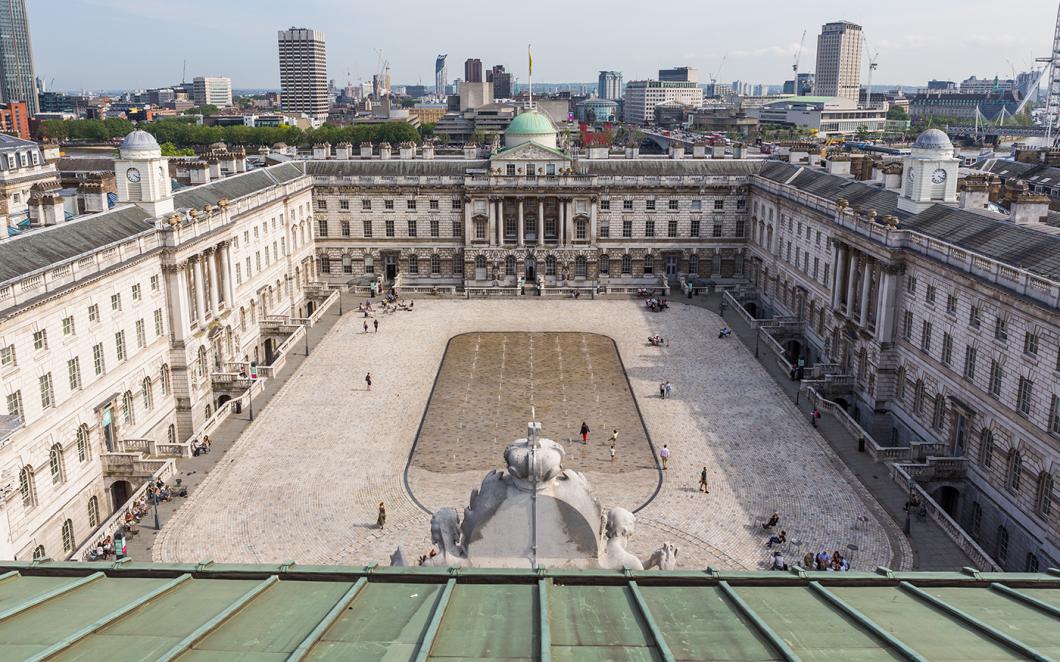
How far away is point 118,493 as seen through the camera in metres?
50.8

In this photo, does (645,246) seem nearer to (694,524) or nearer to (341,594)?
(694,524)

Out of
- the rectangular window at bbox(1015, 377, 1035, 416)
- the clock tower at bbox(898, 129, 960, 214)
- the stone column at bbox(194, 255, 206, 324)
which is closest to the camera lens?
the rectangular window at bbox(1015, 377, 1035, 416)

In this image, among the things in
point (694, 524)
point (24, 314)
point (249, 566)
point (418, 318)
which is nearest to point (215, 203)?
point (418, 318)

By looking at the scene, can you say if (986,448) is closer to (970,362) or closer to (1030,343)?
(970,362)

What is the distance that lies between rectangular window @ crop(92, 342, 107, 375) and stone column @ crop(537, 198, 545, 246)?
190 feet

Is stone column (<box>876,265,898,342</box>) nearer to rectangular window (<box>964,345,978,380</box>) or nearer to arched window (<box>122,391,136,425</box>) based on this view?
rectangular window (<box>964,345,978,380</box>)

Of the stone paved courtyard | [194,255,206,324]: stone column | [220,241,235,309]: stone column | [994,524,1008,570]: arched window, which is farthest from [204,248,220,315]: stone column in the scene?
[994,524,1008,570]: arched window

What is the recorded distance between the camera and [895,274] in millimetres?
57562

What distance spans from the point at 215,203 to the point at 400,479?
33740mm

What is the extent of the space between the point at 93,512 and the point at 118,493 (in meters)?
2.54

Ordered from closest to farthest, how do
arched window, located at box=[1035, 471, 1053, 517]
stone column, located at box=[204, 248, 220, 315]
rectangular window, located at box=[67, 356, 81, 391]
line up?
arched window, located at box=[1035, 471, 1053, 517], rectangular window, located at box=[67, 356, 81, 391], stone column, located at box=[204, 248, 220, 315]

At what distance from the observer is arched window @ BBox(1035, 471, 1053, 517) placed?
41.4m

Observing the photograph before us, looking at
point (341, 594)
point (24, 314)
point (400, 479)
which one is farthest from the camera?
point (400, 479)

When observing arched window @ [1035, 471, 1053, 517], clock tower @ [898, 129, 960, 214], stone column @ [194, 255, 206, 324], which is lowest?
arched window @ [1035, 471, 1053, 517]
